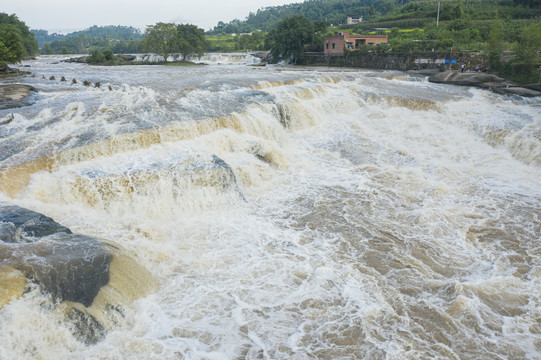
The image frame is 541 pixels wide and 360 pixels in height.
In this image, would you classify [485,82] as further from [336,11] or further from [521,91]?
[336,11]

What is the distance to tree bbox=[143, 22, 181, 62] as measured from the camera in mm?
47719

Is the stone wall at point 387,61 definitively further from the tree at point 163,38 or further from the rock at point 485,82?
the tree at point 163,38

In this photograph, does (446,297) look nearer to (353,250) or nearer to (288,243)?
(353,250)

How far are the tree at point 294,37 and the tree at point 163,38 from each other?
14224 mm

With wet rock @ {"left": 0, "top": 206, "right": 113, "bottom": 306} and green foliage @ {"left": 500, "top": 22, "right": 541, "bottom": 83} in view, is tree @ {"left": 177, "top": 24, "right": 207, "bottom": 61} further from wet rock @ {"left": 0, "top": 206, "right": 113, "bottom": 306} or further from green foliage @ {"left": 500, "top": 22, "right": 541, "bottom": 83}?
wet rock @ {"left": 0, "top": 206, "right": 113, "bottom": 306}

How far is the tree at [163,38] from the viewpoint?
47.7 metres

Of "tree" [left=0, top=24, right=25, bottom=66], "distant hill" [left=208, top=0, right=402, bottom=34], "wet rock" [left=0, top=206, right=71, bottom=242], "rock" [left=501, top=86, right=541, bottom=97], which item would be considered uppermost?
"distant hill" [left=208, top=0, right=402, bottom=34]

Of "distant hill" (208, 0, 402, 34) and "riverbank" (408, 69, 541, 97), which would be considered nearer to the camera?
"riverbank" (408, 69, 541, 97)

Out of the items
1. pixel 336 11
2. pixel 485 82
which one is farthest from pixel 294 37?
pixel 336 11

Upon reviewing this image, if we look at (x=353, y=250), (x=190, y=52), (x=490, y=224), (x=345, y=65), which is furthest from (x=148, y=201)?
(x=190, y=52)

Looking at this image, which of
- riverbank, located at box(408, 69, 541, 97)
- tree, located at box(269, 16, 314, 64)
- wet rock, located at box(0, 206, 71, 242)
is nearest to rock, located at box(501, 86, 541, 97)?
riverbank, located at box(408, 69, 541, 97)

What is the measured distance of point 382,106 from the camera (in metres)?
17.6

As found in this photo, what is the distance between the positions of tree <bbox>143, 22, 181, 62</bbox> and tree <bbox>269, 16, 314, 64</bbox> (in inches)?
560

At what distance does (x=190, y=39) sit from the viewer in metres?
48.9
